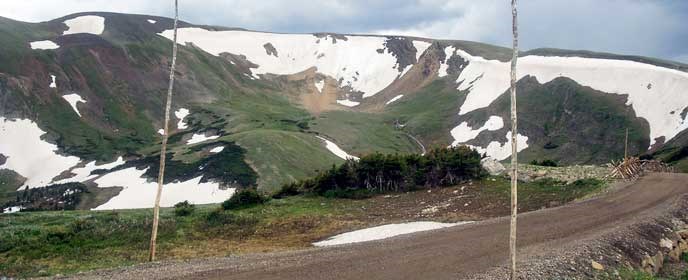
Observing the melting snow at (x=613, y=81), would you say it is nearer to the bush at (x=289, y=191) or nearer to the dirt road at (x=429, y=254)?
the bush at (x=289, y=191)

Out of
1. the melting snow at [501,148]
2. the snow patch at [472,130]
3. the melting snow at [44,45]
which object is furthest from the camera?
the melting snow at [44,45]

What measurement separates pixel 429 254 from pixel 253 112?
106963 millimetres

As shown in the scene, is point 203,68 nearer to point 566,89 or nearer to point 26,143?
point 26,143

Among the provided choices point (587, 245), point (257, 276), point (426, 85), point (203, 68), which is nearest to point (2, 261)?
point (257, 276)

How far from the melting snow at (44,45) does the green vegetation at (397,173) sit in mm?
99755

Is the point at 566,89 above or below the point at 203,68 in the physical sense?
below

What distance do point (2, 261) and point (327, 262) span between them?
1590cm

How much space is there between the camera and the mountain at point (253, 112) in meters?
75.9

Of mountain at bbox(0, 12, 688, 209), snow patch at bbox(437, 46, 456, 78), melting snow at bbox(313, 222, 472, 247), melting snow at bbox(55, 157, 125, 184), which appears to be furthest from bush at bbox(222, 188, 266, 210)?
snow patch at bbox(437, 46, 456, 78)

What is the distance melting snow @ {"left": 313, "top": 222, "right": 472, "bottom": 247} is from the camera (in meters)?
27.3

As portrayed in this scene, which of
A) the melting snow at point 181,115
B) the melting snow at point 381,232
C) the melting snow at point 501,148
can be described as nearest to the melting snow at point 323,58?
the melting snow at point 181,115

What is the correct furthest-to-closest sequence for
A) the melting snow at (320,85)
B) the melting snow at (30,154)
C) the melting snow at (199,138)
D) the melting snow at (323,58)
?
the melting snow at (323,58) → the melting snow at (320,85) → the melting snow at (199,138) → the melting snow at (30,154)

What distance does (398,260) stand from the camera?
63.5 feet

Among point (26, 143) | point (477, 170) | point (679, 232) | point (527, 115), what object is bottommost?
point (679, 232)
